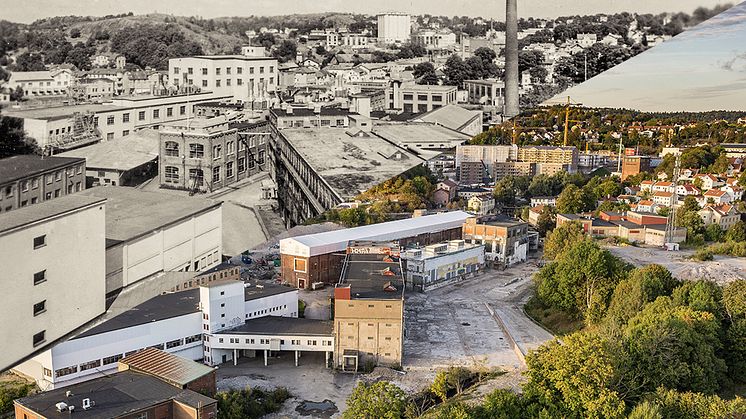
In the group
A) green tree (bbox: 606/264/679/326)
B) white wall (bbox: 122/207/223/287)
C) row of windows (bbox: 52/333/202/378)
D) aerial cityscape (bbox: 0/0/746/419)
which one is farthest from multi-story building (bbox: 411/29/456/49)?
green tree (bbox: 606/264/679/326)

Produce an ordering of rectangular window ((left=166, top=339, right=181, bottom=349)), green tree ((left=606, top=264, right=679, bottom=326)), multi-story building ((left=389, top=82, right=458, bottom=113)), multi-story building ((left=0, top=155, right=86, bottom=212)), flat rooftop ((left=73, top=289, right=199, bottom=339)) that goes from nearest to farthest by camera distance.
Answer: multi-story building ((left=0, top=155, right=86, bottom=212)) → multi-story building ((left=389, top=82, right=458, bottom=113)) → flat rooftop ((left=73, top=289, right=199, bottom=339)) → rectangular window ((left=166, top=339, right=181, bottom=349)) → green tree ((left=606, top=264, right=679, bottom=326))

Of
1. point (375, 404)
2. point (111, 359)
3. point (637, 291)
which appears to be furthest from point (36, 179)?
point (637, 291)

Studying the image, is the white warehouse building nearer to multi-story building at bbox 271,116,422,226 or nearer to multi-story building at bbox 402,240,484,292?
multi-story building at bbox 402,240,484,292

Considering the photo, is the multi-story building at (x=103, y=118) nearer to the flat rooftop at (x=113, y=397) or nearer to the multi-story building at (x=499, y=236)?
the flat rooftop at (x=113, y=397)

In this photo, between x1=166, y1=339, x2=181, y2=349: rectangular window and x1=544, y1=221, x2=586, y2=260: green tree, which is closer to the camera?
x1=166, y1=339, x2=181, y2=349: rectangular window

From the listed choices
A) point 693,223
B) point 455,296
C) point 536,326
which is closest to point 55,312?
point 536,326

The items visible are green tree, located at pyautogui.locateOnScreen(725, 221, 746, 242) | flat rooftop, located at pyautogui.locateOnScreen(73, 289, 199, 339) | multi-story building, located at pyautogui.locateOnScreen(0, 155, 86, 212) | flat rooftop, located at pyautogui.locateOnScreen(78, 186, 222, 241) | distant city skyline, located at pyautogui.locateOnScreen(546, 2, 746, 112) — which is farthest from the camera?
green tree, located at pyautogui.locateOnScreen(725, 221, 746, 242)

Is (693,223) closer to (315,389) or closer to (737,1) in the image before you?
(315,389)
